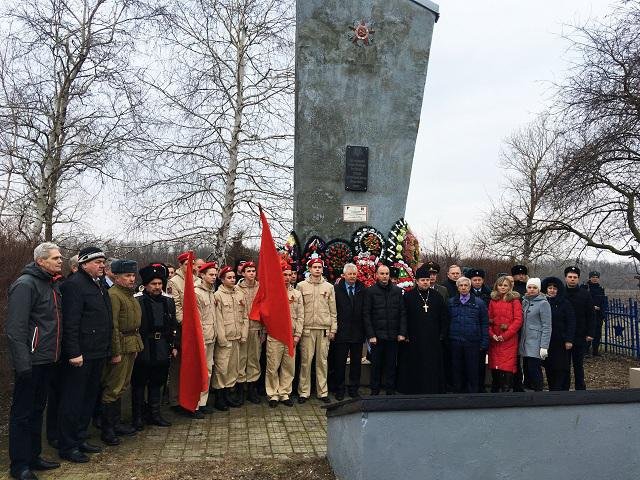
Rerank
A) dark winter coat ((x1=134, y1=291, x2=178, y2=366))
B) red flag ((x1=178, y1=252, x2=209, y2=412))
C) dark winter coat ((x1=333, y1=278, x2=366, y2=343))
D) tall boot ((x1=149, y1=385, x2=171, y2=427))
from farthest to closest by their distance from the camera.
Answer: dark winter coat ((x1=333, y1=278, x2=366, y2=343))
red flag ((x1=178, y1=252, x2=209, y2=412))
tall boot ((x1=149, y1=385, x2=171, y2=427))
dark winter coat ((x1=134, y1=291, x2=178, y2=366))

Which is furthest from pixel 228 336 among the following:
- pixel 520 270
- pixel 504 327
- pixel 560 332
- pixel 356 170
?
pixel 520 270

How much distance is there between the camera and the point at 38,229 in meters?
12.2

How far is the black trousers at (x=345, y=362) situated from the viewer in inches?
277

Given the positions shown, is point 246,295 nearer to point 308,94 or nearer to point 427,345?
point 427,345

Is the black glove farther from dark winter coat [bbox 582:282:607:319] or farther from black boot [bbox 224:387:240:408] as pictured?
dark winter coat [bbox 582:282:607:319]

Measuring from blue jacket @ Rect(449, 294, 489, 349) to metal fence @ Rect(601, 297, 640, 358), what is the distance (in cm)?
657

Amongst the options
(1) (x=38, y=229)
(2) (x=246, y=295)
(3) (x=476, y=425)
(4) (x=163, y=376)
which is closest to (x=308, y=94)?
(2) (x=246, y=295)

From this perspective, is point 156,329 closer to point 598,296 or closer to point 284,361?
point 284,361

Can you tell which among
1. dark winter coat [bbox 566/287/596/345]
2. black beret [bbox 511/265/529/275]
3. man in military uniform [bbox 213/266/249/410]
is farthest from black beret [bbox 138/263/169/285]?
dark winter coat [bbox 566/287/596/345]

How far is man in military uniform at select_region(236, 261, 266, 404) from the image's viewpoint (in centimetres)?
673

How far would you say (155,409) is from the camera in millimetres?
5883

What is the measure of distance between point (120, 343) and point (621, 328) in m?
11.0

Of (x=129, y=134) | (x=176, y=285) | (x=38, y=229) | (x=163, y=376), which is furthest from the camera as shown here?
(x=129, y=134)

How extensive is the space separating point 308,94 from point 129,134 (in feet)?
21.7
